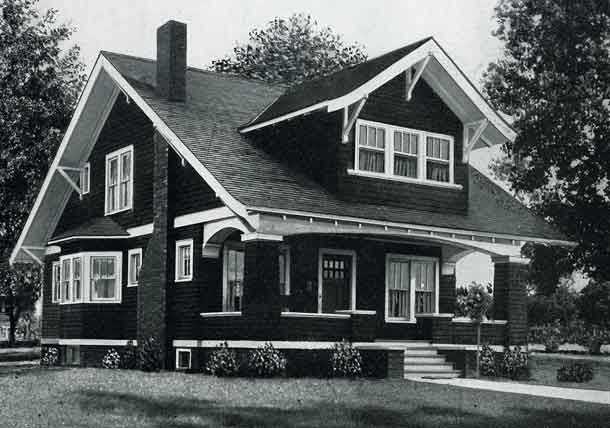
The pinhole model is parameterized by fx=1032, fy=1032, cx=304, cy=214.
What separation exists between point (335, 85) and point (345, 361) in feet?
24.6

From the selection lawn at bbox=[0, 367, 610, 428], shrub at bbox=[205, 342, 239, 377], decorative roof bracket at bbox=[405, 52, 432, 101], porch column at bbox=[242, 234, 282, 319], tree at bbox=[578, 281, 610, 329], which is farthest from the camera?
tree at bbox=[578, 281, 610, 329]

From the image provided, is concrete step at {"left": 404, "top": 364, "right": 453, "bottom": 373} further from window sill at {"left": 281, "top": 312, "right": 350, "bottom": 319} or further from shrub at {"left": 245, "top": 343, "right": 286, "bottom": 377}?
shrub at {"left": 245, "top": 343, "right": 286, "bottom": 377}

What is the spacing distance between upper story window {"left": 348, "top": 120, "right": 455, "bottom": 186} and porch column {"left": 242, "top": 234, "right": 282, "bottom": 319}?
359 centimetres

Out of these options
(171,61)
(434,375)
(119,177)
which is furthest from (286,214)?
(119,177)

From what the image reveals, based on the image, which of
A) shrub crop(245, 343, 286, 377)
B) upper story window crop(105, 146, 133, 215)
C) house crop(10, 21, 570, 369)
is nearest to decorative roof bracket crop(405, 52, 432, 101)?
house crop(10, 21, 570, 369)

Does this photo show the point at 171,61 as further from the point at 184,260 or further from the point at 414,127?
the point at 414,127

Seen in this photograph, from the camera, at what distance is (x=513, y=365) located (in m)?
A: 26.6

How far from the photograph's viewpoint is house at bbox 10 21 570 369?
2409 centimetres

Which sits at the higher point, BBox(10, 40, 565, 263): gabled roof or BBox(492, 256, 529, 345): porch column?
BBox(10, 40, 565, 263): gabled roof

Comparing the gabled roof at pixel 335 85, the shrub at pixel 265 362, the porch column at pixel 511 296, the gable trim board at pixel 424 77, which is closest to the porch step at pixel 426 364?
the porch column at pixel 511 296

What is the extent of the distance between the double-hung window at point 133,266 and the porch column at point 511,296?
977 centimetres

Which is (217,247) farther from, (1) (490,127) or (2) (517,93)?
(2) (517,93)

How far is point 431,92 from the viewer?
90.2 feet

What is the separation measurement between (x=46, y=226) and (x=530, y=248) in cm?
1837
